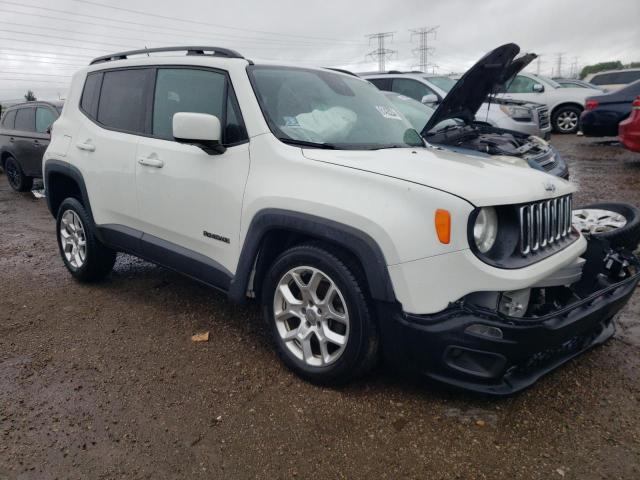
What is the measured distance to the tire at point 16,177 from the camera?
10094mm

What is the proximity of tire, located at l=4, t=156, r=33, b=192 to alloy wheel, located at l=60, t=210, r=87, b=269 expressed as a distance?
636cm

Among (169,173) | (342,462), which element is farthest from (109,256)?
(342,462)

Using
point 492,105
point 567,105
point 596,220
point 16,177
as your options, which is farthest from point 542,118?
point 16,177

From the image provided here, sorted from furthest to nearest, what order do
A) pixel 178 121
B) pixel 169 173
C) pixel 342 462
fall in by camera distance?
pixel 169 173 < pixel 178 121 < pixel 342 462

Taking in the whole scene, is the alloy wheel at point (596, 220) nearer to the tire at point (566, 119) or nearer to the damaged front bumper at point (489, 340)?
the damaged front bumper at point (489, 340)

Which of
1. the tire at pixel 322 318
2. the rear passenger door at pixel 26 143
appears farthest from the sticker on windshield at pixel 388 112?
the rear passenger door at pixel 26 143

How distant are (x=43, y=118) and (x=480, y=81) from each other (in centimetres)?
782

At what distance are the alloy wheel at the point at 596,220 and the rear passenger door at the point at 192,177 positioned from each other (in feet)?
7.93

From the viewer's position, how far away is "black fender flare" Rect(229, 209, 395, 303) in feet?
8.12

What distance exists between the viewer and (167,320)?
12.8ft

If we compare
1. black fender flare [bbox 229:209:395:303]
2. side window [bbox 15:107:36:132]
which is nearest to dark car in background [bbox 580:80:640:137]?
black fender flare [bbox 229:209:395:303]

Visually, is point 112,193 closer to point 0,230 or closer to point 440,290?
point 440,290

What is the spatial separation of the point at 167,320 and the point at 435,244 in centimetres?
236

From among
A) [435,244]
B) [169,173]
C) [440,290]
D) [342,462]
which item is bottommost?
[342,462]
